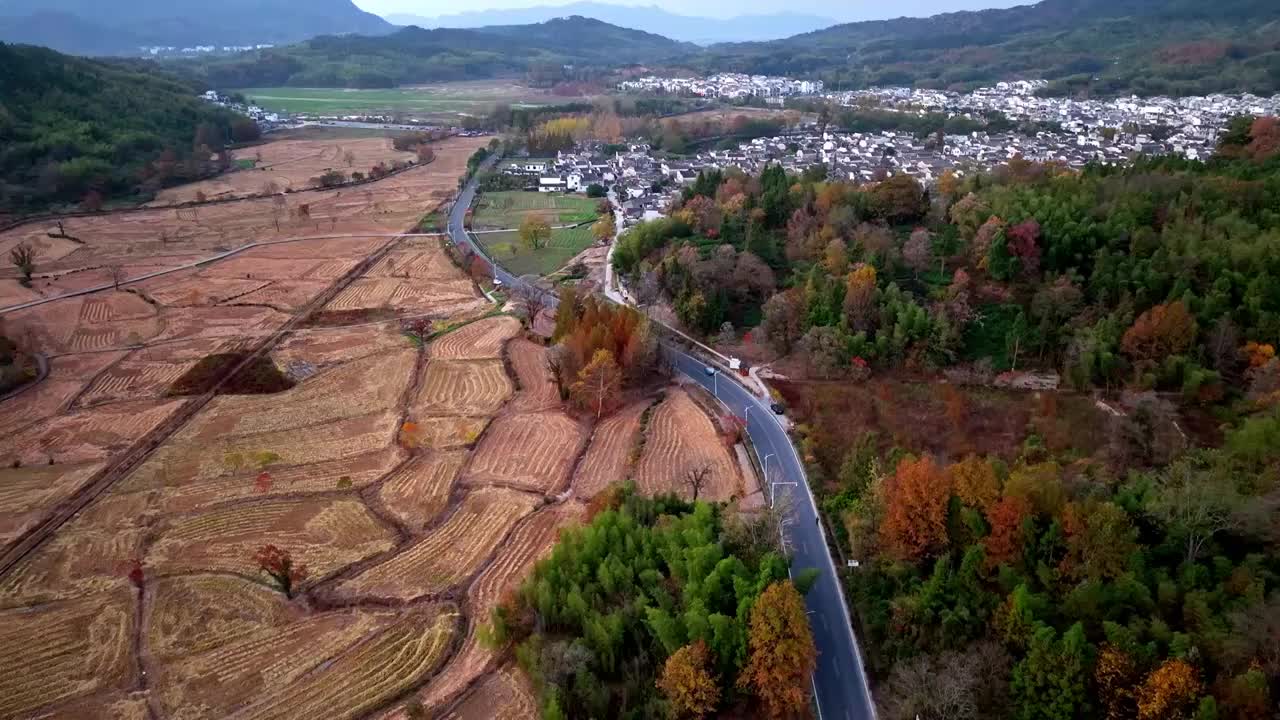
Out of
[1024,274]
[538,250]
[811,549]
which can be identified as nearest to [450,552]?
[811,549]

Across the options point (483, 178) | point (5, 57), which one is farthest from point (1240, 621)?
point (5, 57)

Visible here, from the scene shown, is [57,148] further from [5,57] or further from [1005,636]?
[1005,636]

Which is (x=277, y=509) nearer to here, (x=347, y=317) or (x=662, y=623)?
(x=662, y=623)

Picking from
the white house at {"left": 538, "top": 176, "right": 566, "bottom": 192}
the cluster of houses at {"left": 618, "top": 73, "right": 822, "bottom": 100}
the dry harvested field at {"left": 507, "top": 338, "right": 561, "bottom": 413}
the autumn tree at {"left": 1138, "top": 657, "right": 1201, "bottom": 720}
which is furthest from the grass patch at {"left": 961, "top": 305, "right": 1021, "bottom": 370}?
the cluster of houses at {"left": 618, "top": 73, "right": 822, "bottom": 100}

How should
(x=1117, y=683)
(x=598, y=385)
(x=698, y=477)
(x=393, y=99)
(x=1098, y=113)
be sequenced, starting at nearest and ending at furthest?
(x=1117, y=683) < (x=698, y=477) < (x=598, y=385) < (x=1098, y=113) < (x=393, y=99)

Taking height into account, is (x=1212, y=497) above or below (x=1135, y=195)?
below

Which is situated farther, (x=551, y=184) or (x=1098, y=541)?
(x=551, y=184)
